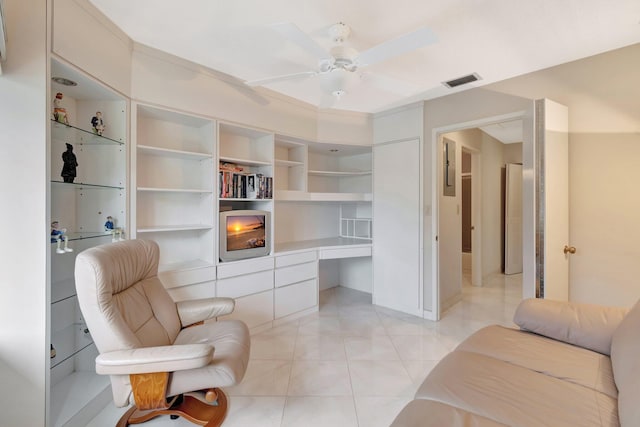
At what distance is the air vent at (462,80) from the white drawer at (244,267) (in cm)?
244

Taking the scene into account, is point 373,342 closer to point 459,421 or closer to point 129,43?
point 459,421

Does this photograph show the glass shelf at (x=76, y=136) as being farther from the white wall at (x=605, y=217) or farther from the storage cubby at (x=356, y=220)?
the white wall at (x=605, y=217)

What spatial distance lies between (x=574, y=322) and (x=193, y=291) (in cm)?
261

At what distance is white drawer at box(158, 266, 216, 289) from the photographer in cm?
230

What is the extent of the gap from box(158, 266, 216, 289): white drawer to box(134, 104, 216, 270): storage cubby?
0.06m

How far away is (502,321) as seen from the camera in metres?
3.17

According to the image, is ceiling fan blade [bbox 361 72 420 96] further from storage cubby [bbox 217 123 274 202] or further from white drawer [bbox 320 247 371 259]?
white drawer [bbox 320 247 371 259]

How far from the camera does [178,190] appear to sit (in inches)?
95.7

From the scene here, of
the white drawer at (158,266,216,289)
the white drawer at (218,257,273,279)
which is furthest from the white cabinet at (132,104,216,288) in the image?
the white drawer at (218,257,273,279)

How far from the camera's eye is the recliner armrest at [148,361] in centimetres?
131

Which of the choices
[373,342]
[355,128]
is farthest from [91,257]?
[355,128]

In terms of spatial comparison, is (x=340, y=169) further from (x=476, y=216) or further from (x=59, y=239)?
(x=59, y=239)

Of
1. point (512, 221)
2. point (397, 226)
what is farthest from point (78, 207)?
point (512, 221)

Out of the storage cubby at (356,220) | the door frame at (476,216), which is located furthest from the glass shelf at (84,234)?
the door frame at (476,216)
